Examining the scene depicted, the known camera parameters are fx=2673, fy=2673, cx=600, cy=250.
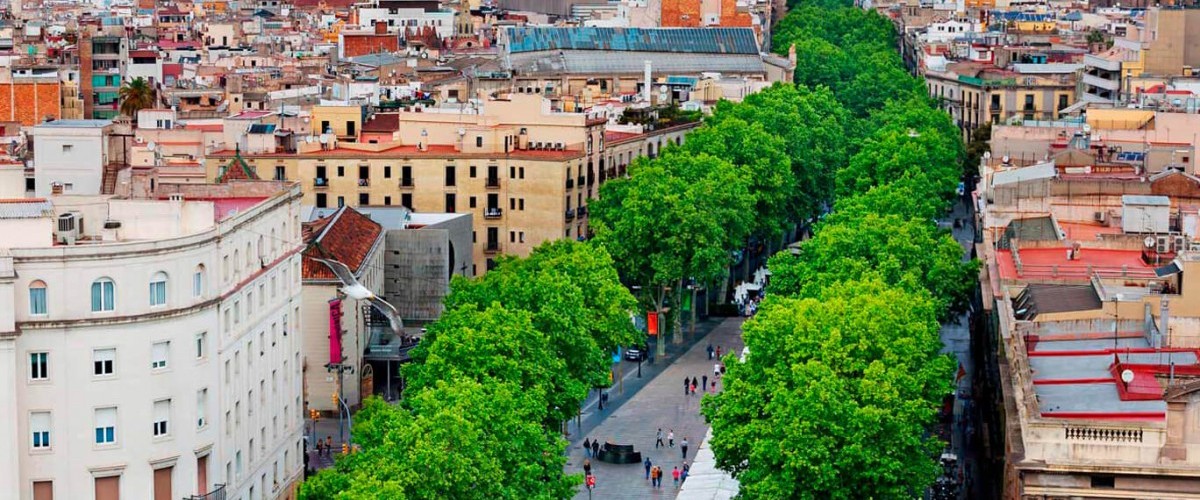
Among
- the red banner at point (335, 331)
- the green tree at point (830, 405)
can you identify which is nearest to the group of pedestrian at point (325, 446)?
the red banner at point (335, 331)

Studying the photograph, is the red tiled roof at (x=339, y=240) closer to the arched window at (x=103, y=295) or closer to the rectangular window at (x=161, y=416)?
the rectangular window at (x=161, y=416)

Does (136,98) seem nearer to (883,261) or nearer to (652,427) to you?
(652,427)

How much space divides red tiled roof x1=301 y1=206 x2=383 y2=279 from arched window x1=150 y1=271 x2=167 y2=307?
31.4 m

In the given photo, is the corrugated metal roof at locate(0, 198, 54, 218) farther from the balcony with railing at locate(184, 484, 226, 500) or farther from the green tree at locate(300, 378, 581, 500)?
the green tree at locate(300, 378, 581, 500)

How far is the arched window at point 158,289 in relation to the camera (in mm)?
75375

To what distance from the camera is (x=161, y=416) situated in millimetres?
76062

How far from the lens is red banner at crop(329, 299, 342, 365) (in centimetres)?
10825

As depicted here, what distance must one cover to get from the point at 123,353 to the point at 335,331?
33852 millimetres

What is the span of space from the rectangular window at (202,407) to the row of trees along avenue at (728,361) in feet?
12.0

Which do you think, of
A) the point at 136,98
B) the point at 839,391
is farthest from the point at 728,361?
the point at 136,98

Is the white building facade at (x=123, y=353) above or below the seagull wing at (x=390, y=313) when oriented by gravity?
above

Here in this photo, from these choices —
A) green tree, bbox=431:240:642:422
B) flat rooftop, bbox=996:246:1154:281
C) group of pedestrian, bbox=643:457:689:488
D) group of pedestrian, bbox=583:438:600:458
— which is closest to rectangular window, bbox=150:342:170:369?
green tree, bbox=431:240:642:422

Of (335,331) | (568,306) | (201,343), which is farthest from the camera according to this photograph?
(335,331)

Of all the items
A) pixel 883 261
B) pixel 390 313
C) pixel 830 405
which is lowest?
pixel 390 313
